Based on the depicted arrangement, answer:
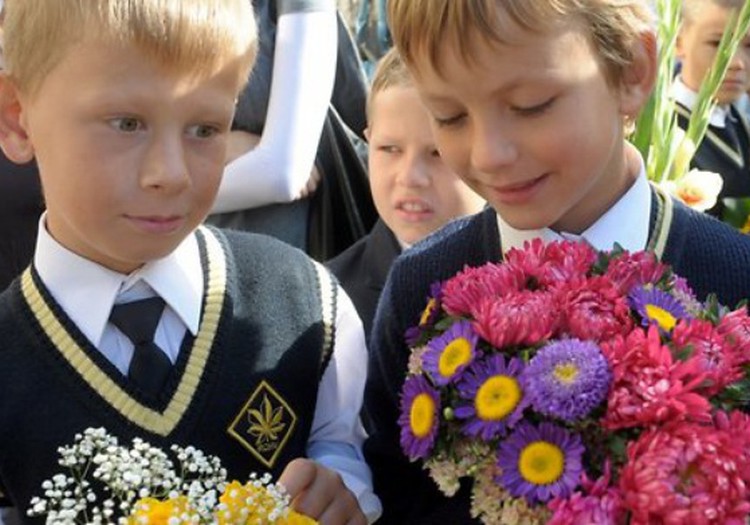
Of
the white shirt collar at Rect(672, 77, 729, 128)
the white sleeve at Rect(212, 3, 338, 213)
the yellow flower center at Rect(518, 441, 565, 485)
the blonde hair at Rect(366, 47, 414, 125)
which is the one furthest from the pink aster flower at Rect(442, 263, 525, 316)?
the white shirt collar at Rect(672, 77, 729, 128)

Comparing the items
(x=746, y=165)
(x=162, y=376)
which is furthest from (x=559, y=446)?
(x=746, y=165)

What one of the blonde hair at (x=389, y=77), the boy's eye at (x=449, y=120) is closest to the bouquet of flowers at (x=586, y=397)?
the boy's eye at (x=449, y=120)

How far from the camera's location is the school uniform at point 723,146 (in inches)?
173

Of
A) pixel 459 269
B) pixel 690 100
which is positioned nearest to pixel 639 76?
pixel 459 269

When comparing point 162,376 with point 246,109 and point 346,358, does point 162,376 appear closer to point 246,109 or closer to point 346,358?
point 346,358

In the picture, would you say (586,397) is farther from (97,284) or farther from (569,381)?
(97,284)

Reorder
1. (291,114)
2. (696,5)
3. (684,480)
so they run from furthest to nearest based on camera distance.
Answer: (696,5) < (291,114) < (684,480)

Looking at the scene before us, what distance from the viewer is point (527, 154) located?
1890 millimetres

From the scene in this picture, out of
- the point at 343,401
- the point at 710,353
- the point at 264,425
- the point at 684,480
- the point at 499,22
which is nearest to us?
the point at 684,480

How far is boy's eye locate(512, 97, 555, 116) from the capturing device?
1.88 m

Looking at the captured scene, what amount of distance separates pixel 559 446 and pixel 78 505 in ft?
1.96

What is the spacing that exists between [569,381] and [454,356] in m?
0.18

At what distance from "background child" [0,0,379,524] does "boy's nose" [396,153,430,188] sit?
94 centimetres

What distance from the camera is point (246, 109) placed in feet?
9.87
